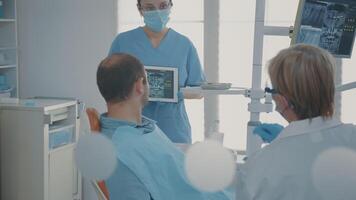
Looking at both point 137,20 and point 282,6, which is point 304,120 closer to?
point 282,6

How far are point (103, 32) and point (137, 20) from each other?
0.81 ft

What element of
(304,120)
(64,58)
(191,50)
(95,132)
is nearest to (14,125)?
(64,58)

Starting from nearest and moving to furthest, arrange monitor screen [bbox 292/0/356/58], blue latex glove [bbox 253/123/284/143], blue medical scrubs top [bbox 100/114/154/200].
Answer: blue medical scrubs top [bbox 100/114/154/200], blue latex glove [bbox 253/123/284/143], monitor screen [bbox 292/0/356/58]

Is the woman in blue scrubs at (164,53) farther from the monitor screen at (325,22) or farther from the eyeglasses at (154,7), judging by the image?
the monitor screen at (325,22)

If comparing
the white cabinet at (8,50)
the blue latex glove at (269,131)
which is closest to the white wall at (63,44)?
the white cabinet at (8,50)

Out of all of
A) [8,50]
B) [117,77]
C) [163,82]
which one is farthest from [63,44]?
[117,77]

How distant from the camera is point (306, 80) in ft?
4.09

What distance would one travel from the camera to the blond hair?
1.25 metres

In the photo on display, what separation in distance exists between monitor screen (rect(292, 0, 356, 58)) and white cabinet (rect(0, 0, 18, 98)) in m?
2.35

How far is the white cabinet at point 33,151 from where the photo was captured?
3113 mm

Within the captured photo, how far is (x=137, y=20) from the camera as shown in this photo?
137 inches

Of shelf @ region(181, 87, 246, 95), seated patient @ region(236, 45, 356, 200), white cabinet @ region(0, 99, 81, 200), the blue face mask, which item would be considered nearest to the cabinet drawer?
white cabinet @ region(0, 99, 81, 200)

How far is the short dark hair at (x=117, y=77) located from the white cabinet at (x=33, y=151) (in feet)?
5.26

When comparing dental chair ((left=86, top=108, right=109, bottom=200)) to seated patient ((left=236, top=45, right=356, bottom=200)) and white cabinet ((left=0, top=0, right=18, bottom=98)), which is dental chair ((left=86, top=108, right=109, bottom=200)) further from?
white cabinet ((left=0, top=0, right=18, bottom=98))
